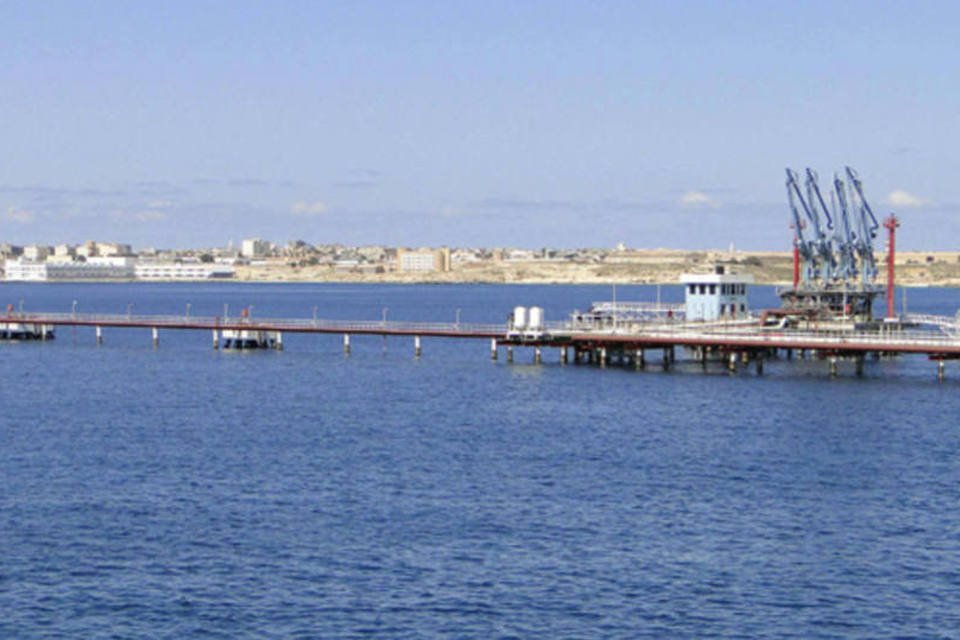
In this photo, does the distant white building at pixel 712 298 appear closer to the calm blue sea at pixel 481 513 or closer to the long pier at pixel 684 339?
the long pier at pixel 684 339

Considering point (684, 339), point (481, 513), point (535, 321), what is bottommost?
point (481, 513)

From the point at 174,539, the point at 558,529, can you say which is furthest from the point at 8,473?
the point at 558,529

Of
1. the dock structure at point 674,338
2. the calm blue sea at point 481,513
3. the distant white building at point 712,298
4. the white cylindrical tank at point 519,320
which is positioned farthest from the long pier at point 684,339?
the calm blue sea at point 481,513

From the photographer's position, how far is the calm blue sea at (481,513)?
43500mm

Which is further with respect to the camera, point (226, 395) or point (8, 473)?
point (226, 395)

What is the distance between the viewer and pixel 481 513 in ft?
183

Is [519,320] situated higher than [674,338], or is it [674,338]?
[519,320]

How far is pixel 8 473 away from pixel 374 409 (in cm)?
2774

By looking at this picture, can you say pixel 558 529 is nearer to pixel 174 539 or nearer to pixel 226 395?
pixel 174 539

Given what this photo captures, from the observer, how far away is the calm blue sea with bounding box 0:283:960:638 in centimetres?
4350

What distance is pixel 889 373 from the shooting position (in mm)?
113250

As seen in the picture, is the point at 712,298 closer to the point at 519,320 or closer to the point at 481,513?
the point at 519,320

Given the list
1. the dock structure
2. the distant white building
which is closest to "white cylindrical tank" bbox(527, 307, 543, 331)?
the dock structure

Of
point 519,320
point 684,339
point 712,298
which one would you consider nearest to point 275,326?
point 519,320
